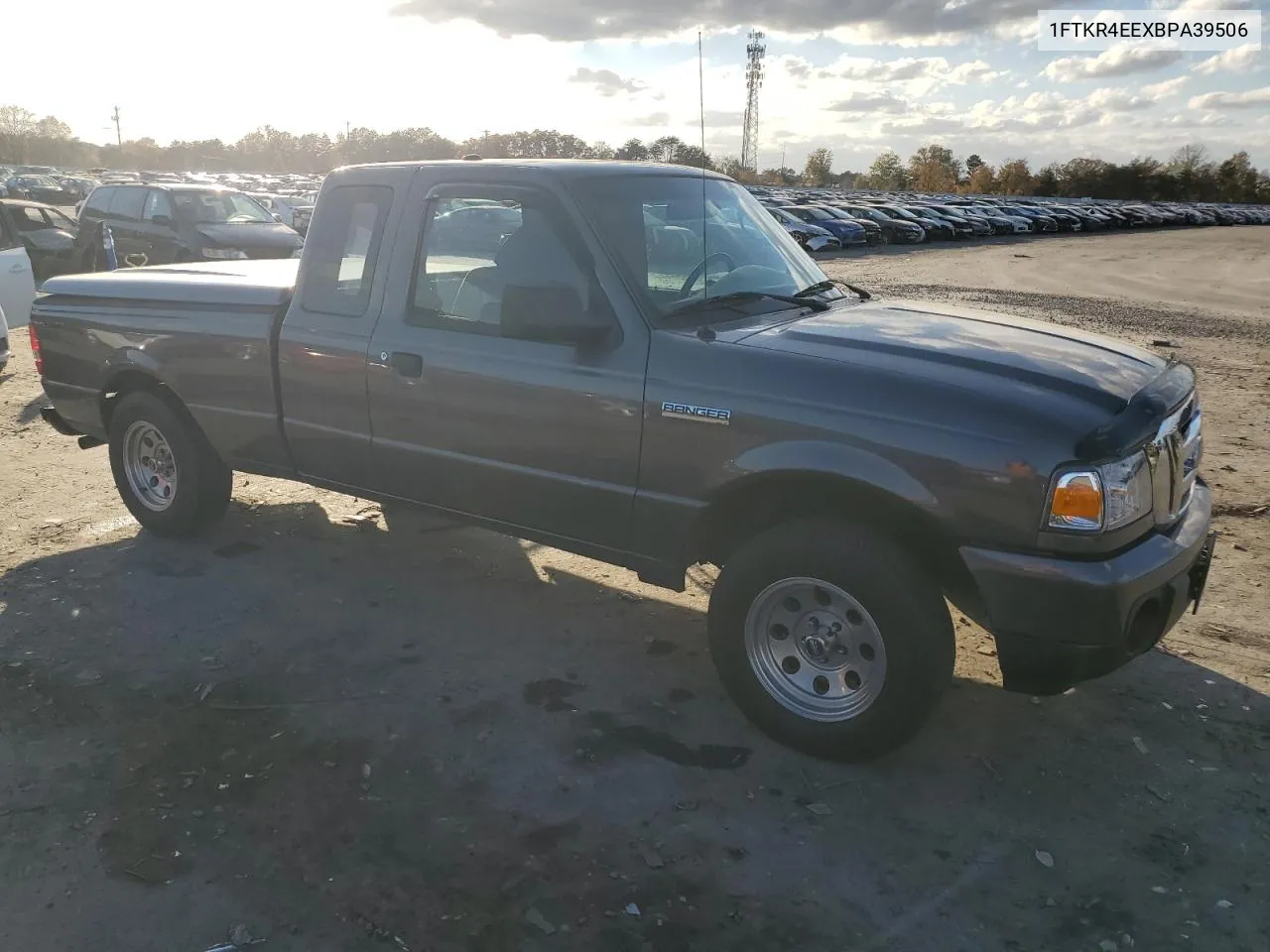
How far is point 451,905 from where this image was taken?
277 cm

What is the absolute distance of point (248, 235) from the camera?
590 inches

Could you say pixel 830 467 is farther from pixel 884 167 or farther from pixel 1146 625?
pixel 884 167

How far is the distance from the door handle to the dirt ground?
1229 millimetres

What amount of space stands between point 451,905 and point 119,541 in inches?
151

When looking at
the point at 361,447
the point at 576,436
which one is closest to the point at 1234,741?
the point at 576,436

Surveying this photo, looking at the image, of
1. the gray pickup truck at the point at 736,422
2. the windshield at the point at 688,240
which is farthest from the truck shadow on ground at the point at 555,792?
the windshield at the point at 688,240

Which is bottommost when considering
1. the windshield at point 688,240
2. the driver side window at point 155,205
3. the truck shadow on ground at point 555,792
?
the truck shadow on ground at point 555,792

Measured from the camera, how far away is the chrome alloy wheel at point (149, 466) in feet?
18.2

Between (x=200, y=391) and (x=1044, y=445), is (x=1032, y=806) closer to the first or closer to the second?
(x=1044, y=445)

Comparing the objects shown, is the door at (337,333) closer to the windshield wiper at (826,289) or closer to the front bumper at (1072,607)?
the windshield wiper at (826,289)

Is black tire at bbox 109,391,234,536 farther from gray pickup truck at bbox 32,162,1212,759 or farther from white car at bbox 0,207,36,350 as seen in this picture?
white car at bbox 0,207,36,350

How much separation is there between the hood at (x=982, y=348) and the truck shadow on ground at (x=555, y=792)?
1362 mm

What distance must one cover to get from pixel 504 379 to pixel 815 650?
1.62 meters

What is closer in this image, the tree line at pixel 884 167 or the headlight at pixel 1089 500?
the headlight at pixel 1089 500
